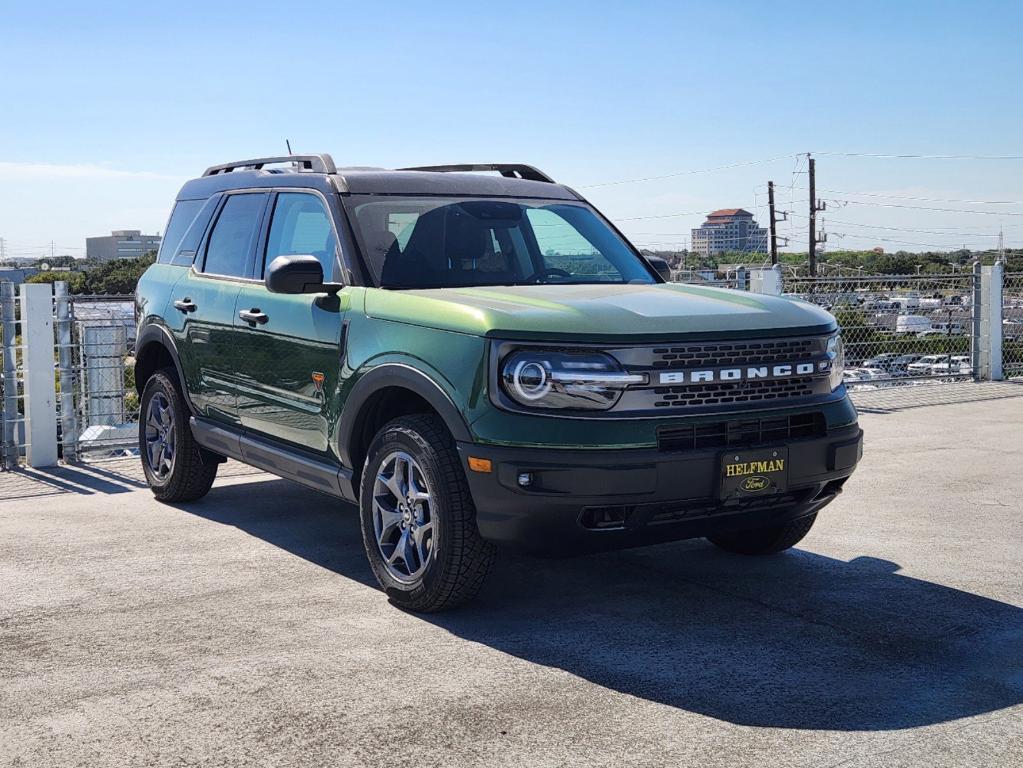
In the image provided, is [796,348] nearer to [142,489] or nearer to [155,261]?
[155,261]

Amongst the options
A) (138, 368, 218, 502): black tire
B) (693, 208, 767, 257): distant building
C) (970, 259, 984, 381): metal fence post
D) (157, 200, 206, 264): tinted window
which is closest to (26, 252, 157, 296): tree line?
(157, 200, 206, 264): tinted window

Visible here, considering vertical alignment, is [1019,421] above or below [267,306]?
below

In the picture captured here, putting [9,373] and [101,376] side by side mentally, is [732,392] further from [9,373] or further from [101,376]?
[101,376]

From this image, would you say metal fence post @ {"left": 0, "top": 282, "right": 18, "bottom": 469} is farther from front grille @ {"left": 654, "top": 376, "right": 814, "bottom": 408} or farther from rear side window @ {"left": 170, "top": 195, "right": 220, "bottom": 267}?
front grille @ {"left": 654, "top": 376, "right": 814, "bottom": 408}

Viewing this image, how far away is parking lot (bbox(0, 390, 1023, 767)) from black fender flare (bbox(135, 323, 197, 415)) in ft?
2.64

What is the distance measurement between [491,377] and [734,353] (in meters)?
1.02

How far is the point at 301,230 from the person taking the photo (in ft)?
20.6

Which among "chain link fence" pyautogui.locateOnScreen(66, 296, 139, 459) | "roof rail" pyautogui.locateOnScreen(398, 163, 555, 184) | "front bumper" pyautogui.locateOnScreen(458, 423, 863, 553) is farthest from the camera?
"chain link fence" pyautogui.locateOnScreen(66, 296, 139, 459)

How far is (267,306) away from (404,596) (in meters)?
1.87

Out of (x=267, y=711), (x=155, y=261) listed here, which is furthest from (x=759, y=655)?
(x=155, y=261)

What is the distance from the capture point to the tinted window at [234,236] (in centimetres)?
675

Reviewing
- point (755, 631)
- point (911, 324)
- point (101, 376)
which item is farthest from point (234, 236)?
point (911, 324)

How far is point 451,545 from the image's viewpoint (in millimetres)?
4938

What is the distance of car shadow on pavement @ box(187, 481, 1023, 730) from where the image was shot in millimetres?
4176
